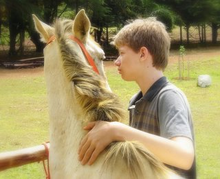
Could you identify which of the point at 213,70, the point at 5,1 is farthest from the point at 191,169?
the point at 5,1

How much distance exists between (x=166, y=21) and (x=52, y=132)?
24290mm

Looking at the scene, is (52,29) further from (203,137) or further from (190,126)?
(203,137)

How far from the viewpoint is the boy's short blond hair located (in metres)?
1.66

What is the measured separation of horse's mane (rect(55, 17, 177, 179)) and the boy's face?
12cm

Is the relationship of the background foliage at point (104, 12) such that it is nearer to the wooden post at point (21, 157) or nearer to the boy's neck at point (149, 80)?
the wooden post at point (21, 157)

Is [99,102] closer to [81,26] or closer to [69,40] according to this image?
[69,40]

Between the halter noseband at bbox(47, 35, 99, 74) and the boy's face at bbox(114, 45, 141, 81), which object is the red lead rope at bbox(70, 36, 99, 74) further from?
the boy's face at bbox(114, 45, 141, 81)

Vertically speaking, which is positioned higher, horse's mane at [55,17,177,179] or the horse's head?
the horse's head

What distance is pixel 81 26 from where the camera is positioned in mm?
1878

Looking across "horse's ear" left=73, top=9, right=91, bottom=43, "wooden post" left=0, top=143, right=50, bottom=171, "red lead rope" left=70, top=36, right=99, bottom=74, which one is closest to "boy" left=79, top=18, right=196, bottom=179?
"red lead rope" left=70, top=36, right=99, bottom=74

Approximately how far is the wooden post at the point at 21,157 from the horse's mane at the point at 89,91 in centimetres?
79

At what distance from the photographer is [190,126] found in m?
1.55

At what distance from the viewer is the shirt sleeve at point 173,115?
4.83 ft

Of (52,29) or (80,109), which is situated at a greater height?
(52,29)
